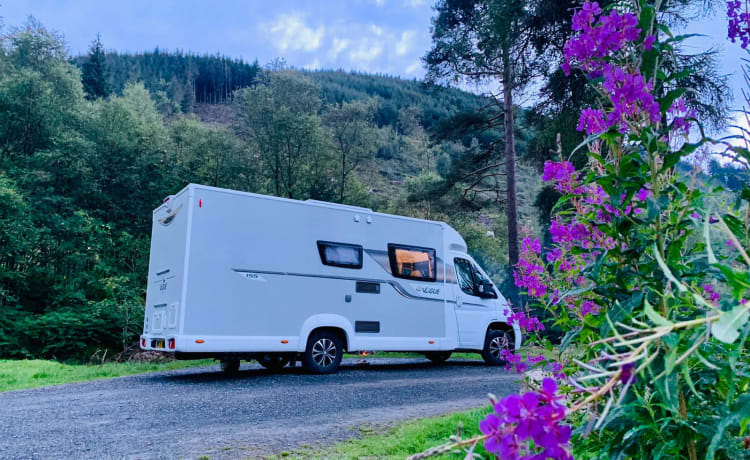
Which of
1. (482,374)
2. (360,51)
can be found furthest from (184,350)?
(360,51)

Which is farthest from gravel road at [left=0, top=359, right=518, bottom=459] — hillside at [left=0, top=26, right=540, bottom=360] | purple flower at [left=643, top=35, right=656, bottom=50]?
hillside at [left=0, top=26, right=540, bottom=360]

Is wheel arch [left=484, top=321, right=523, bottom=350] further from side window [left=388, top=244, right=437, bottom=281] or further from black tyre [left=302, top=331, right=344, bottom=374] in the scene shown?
black tyre [left=302, top=331, right=344, bottom=374]

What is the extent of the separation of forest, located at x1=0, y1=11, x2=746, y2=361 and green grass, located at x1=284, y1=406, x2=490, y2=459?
25.5 feet

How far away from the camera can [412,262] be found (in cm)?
946

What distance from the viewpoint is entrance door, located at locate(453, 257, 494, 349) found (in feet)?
32.1

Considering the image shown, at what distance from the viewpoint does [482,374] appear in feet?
28.4

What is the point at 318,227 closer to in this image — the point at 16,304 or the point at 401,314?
the point at 401,314

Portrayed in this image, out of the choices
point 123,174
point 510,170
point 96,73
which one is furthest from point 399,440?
point 96,73

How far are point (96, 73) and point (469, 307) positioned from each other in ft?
117

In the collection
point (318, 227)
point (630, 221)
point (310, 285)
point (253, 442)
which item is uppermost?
point (318, 227)

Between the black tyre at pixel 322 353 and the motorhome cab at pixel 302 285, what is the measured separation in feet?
0.05

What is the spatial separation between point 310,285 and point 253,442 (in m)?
4.33

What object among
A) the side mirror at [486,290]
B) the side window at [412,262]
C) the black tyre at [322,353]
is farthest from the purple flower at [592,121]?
the side mirror at [486,290]

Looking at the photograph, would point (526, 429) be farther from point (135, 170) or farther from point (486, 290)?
point (135, 170)
